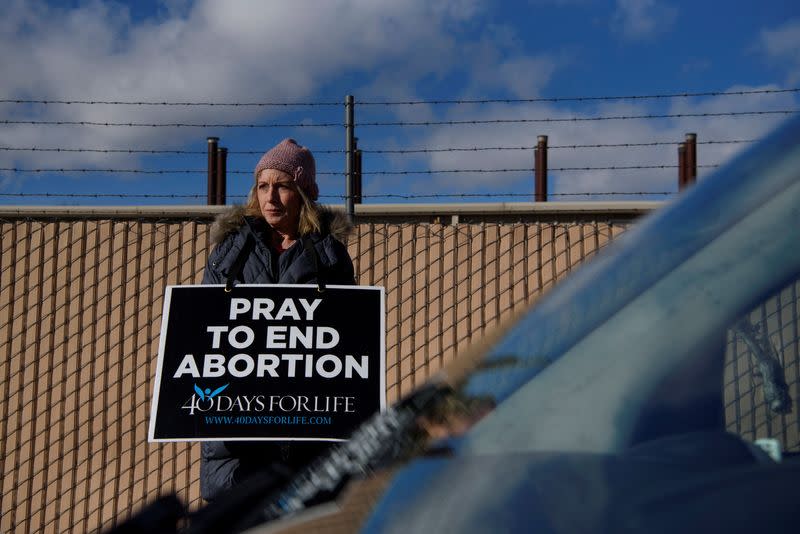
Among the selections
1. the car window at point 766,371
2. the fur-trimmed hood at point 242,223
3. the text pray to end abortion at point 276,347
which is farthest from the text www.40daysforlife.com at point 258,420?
the car window at point 766,371

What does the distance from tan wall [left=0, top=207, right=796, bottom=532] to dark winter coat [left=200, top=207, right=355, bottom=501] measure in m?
2.56

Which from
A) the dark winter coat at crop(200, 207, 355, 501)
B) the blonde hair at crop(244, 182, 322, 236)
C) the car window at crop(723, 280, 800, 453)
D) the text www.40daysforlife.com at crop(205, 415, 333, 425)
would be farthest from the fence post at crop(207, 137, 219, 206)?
the car window at crop(723, 280, 800, 453)

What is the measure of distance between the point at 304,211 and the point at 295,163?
0.65 ft

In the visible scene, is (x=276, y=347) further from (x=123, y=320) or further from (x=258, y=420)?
(x=123, y=320)

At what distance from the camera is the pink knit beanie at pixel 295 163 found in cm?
324

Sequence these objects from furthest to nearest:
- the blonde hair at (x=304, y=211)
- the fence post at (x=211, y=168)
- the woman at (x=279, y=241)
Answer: the fence post at (x=211, y=168), the blonde hair at (x=304, y=211), the woman at (x=279, y=241)

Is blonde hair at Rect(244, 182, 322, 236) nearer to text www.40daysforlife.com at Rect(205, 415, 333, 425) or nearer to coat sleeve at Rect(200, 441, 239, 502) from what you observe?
text www.40daysforlife.com at Rect(205, 415, 333, 425)

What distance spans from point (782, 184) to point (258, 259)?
2.47 meters

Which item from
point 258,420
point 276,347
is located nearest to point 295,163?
point 276,347

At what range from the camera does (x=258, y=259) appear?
316cm

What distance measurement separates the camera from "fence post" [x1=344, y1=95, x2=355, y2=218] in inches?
214

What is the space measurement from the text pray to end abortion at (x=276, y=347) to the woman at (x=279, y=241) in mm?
119

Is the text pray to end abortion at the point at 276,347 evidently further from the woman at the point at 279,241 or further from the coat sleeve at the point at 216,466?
the coat sleeve at the point at 216,466

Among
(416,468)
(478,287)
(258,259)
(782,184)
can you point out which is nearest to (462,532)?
(416,468)
